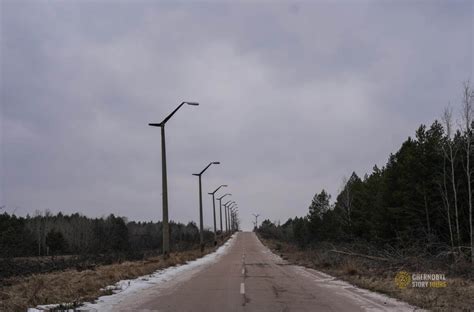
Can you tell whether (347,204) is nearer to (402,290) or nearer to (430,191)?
(430,191)

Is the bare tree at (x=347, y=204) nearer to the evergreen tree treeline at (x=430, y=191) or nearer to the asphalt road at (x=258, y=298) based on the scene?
the evergreen tree treeline at (x=430, y=191)

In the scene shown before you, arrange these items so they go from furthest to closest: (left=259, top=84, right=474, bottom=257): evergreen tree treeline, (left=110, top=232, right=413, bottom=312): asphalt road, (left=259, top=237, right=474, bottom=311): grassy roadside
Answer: (left=259, top=84, right=474, bottom=257): evergreen tree treeline, (left=259, top=237, right=474, bottom=311): grassy roadside, (left=110, top=232, right=413, bottom=312): asphalt road

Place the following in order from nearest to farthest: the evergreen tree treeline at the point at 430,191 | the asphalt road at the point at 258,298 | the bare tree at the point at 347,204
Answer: the asphalt road at the point at 258,298
the evergreen tree treeline at the point at 430,191
the bare tree at the point at 347,204

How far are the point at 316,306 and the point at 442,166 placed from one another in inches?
1223

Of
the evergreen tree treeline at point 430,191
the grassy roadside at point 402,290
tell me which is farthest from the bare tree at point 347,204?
the grassy roadside at point 402,290

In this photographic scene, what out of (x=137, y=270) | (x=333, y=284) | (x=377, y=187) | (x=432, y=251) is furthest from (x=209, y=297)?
(x=377, y=187)

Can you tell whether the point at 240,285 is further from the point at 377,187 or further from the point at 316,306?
the point at 377,187

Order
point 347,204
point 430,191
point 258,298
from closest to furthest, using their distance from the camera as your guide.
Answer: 1. point 258,298
2. point 430,191
3. point 347,204

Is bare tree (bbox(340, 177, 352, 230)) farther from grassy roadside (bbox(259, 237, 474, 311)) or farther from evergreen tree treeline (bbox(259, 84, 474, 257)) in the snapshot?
grassy roadside (bbox(259, 237, 474, 311))

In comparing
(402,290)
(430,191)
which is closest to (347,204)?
(430,191)

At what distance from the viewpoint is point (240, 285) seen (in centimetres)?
1844

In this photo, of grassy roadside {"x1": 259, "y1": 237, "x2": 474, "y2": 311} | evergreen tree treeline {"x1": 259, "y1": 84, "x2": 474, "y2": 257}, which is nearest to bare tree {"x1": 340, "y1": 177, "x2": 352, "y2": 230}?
evergreen tree treeline {"x1": 259, "y1": 84, "x2": 474, "y2": 257}

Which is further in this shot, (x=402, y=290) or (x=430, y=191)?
(x=430, y=191)

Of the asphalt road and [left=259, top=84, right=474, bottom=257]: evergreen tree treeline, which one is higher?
[left=259, top=84, right=474, bottom=257]: evergreen tree treeline
